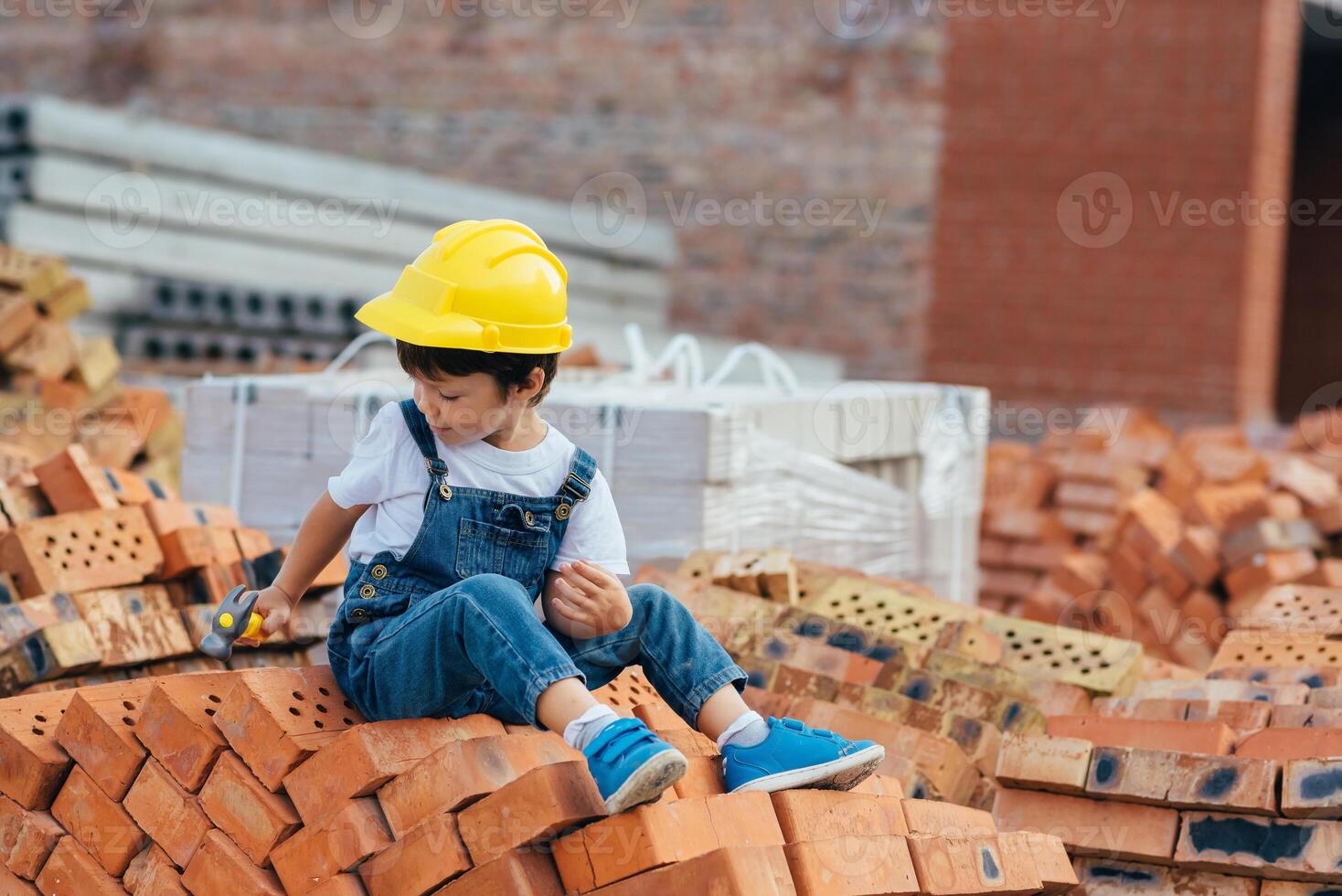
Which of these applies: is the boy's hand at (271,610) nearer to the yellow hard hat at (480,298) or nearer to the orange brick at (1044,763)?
the yellow hard hat at (480,298)

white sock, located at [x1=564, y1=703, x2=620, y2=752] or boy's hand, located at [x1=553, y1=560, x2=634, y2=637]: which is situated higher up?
boy's hand, located at [x1=553, y1=560, x2=634, y2=637]

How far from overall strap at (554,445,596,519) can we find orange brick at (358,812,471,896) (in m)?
0.62

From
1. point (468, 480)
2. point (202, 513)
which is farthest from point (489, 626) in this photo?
point (202, 513)

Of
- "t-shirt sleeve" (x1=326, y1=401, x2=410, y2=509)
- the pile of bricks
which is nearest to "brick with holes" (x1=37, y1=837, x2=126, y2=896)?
"t-shirt sleeve" (x1=326, y1=401, x2=410, y2=509)

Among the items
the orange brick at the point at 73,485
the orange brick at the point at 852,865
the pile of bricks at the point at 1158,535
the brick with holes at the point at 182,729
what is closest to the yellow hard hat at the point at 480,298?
the brick with holes at the point at 182,729

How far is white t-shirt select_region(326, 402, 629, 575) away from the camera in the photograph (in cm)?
274

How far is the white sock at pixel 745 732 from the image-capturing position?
2744 millimetres

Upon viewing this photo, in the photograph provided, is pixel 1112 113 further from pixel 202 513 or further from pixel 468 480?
pixel 468 480

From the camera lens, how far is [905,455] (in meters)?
6.04

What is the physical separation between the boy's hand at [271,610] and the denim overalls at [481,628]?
0.10m

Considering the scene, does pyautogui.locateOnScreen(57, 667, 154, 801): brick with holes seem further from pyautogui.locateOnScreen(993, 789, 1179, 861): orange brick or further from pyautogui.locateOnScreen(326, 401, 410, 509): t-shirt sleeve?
pyautogui.locateOnScreen(993, 789, 1179, 861): orange brick

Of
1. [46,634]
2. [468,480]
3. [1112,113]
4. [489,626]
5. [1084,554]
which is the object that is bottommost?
[1084,554]

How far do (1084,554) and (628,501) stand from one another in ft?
13.4

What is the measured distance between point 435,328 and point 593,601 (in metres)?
0.57
